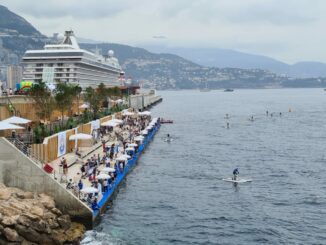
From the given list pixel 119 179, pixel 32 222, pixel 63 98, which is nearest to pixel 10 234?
pixel 32 222

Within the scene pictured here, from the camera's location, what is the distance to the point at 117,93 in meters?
96.8

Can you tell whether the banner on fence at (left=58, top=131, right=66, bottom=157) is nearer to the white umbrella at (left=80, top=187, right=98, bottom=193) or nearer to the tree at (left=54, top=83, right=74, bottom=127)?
the tree at (left=54, top=83, right=74, bottom=127)

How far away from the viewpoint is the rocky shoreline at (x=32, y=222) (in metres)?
25.7

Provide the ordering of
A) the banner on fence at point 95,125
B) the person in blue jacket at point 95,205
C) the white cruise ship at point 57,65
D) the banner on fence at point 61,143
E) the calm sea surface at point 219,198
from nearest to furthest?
the calm sea surface at point 219,198 → the person in blue jacket at point 95,205 → the banner on fence at point 61,143 → the banner on fence at point 95,125 → the white cruise ship at point 57,65

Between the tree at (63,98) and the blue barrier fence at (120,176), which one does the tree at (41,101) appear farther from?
the blue barrier fence at (120,176)

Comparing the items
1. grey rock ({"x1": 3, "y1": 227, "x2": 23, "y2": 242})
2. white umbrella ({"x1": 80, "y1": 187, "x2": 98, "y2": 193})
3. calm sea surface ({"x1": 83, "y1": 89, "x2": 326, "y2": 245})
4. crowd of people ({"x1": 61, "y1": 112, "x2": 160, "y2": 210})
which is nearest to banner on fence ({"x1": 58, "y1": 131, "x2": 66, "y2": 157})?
crowd of people ({"x1": 61, "y1": 112, "x2": 160, "y2": 210})

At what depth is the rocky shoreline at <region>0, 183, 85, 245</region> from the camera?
25.7 metres

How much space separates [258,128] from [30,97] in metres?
48.9

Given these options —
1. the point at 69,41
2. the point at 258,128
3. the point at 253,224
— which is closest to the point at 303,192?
the point at 253,224

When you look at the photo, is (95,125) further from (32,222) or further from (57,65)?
(57,65)

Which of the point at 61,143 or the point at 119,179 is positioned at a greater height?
the point at 61,143

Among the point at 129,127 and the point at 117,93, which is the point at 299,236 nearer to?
the point at 129,127

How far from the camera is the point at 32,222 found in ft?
86.1

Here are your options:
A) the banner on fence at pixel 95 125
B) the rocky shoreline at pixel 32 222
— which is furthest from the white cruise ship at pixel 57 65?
the rocky shoreline at pixel 32 222
